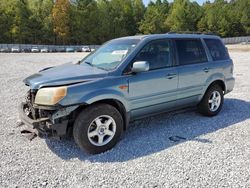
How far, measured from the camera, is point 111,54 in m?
4.80

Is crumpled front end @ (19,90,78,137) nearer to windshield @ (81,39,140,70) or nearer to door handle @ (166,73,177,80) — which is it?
windshield @ (81,39,140,70)

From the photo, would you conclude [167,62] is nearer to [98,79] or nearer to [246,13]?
[98,79]

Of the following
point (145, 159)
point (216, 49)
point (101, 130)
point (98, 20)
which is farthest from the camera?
point (98, 20)

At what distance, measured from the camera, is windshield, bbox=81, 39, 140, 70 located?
4.46m

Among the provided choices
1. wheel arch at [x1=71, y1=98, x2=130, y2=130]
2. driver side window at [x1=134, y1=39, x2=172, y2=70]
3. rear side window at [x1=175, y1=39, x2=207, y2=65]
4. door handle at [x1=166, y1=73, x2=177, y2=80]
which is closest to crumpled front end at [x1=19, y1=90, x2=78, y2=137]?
wheel arch at [x1=71, y1=98, x2=130, y2=130]

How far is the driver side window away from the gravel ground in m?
1.28

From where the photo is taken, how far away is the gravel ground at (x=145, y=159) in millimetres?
3314

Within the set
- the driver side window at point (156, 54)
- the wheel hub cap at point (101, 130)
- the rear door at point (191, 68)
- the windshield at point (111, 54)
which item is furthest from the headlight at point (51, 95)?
the rear door at point (191, 68)

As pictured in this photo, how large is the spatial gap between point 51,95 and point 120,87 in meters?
1.11

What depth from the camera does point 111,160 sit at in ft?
12.7

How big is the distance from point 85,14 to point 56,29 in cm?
906

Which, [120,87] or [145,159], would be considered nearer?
[145,159]

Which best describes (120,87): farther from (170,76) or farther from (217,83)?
(217,83)

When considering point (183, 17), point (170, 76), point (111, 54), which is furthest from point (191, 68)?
point (183, 17)
